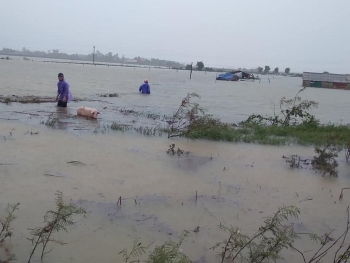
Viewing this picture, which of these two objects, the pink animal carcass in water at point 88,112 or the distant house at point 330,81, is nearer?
the pink animal carcass in water at point 88,112

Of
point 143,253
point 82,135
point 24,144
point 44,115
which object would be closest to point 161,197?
point 143,253

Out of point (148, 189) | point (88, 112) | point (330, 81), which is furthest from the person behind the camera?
point (330, 81)

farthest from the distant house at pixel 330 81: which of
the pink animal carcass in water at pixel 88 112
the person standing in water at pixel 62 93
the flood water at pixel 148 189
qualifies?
the flood water at pixel 148 189

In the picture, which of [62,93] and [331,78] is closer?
[62,93]

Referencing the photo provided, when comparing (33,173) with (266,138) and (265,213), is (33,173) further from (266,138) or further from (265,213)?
(266,138)

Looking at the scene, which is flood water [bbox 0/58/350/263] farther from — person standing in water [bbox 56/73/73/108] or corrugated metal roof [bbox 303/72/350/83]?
corrugated metal roof [bbox 303/72/350/83]

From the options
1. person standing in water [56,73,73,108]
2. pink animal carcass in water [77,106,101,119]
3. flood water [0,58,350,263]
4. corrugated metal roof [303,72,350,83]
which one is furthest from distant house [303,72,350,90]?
flood water [0,58,350,263]

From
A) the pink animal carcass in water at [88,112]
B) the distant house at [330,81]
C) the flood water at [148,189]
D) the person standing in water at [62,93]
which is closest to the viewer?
the flood water at [148,189]

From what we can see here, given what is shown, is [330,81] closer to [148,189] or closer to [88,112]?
[88,112]

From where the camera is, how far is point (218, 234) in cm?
433

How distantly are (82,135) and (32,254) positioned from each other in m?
6.03

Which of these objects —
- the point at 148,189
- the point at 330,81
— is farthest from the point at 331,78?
the point at 148,189

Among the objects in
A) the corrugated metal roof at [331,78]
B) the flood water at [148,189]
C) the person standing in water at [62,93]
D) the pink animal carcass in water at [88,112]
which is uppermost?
the corrugated metal roof at [331,78]

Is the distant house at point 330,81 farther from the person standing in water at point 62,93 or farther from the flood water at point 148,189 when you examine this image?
the flood water at point 148,189
